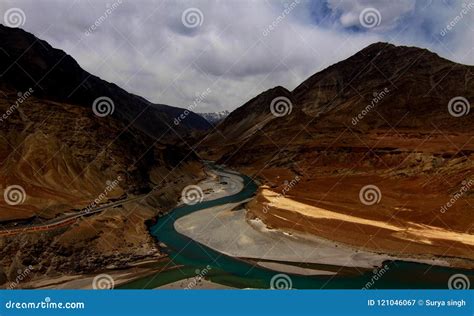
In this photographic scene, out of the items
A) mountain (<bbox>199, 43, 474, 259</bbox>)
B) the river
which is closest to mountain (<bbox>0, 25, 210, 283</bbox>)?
the river

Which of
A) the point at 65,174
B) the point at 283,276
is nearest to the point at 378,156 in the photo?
the point at 283,276

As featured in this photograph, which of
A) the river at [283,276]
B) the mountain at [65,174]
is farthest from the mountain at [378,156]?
the mountain at [65,174]

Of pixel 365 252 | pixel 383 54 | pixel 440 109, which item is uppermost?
pixel 383 54

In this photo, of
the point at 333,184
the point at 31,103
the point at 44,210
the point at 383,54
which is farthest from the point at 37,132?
the point at 383,54

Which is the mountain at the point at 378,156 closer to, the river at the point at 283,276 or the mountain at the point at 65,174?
the river at the point at 283,276

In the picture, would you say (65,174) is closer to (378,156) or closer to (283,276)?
(283,276)

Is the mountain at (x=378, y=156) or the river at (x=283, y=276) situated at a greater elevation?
the mountain at (x=378, y=156)

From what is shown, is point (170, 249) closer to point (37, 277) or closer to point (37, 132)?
point (37, 277)
